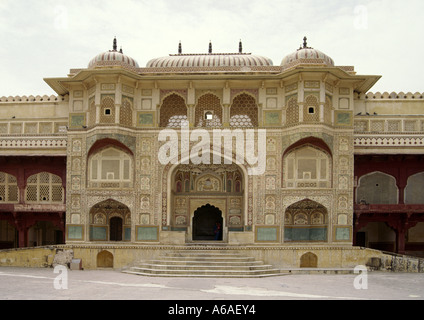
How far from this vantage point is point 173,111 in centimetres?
1936

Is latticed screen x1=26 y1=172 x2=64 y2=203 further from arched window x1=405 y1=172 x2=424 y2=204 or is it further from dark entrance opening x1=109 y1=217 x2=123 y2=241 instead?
arched window x1=405 y1=172 x2=424 y2=204

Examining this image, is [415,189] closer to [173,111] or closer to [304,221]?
[304,221]

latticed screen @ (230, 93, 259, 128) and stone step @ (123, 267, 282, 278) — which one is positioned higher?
latticed screen @ (230, 93, 259, 128)

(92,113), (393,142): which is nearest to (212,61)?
(92,113)

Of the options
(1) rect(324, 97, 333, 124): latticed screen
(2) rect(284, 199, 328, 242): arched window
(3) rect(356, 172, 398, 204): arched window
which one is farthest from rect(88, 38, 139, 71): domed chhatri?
(3) rect(356, 172, 398, 204): arched window

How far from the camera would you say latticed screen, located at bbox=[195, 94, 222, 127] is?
1914 centimetres

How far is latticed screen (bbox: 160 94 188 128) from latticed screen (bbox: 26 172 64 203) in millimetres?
5054

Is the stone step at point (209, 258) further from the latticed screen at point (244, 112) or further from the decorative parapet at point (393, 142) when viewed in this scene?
the decorative parapet at point (393, 142)

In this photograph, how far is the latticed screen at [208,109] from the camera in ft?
62.8

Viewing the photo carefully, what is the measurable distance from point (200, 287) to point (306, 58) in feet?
31.1

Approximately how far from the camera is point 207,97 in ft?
63.1
